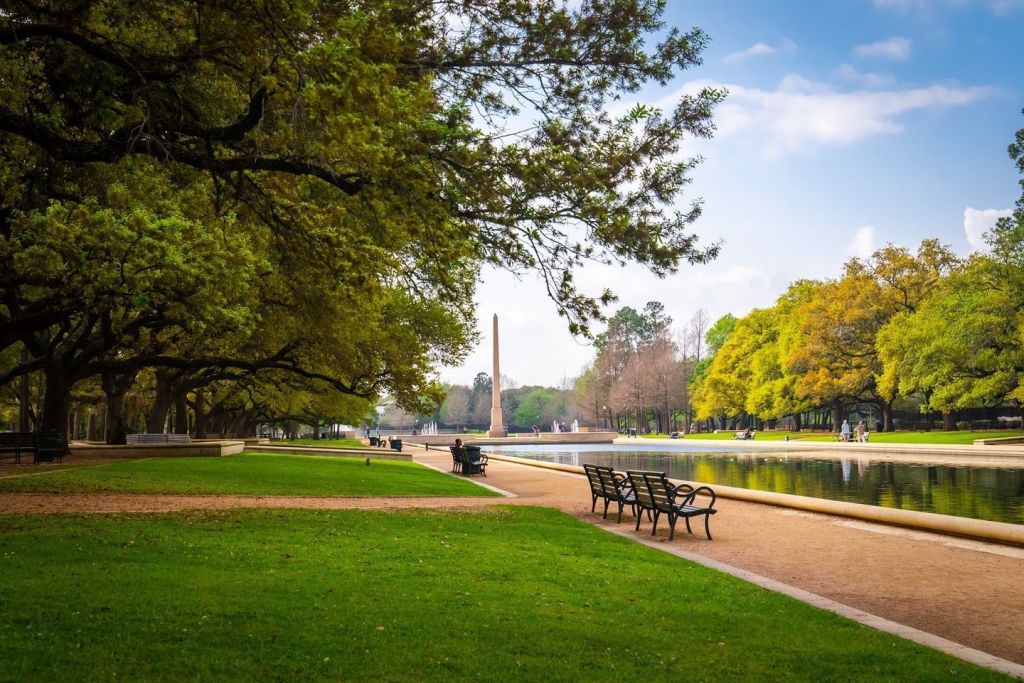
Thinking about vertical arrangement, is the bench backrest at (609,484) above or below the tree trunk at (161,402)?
below

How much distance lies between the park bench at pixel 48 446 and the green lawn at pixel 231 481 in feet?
10.2

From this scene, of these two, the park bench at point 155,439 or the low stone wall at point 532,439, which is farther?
the low stone wall at point 532,439

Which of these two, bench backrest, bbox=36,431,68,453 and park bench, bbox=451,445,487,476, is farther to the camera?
park bench, bbox=451,445,487,476

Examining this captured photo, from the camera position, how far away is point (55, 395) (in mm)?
23547

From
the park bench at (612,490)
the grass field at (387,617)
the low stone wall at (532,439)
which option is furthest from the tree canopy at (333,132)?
the low stone wall at (532,439)

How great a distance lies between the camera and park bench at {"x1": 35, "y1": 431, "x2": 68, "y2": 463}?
22906 mm

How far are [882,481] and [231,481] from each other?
17.9 m

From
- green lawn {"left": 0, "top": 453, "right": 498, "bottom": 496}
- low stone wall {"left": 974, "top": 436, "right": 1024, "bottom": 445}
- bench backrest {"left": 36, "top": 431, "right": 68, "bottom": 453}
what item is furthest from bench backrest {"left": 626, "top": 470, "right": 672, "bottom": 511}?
low stone wall {"left": 974, "top": 436, "right": 1024, "bottom": 445}

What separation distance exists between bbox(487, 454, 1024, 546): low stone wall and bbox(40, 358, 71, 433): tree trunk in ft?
60.5

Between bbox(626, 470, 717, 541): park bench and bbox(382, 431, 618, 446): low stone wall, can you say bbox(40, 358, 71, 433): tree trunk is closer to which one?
bbox(626, 470, 717, 541): park bench

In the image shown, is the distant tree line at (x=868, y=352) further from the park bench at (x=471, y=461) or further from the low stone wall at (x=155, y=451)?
the low stone wall at (x=155, y=451)

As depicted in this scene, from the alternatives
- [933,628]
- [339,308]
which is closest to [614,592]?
[933,628]

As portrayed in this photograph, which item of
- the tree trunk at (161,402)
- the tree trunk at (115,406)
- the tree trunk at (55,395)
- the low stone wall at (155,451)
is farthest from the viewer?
the tree trunk at (161,402)

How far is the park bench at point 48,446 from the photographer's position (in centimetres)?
2291
